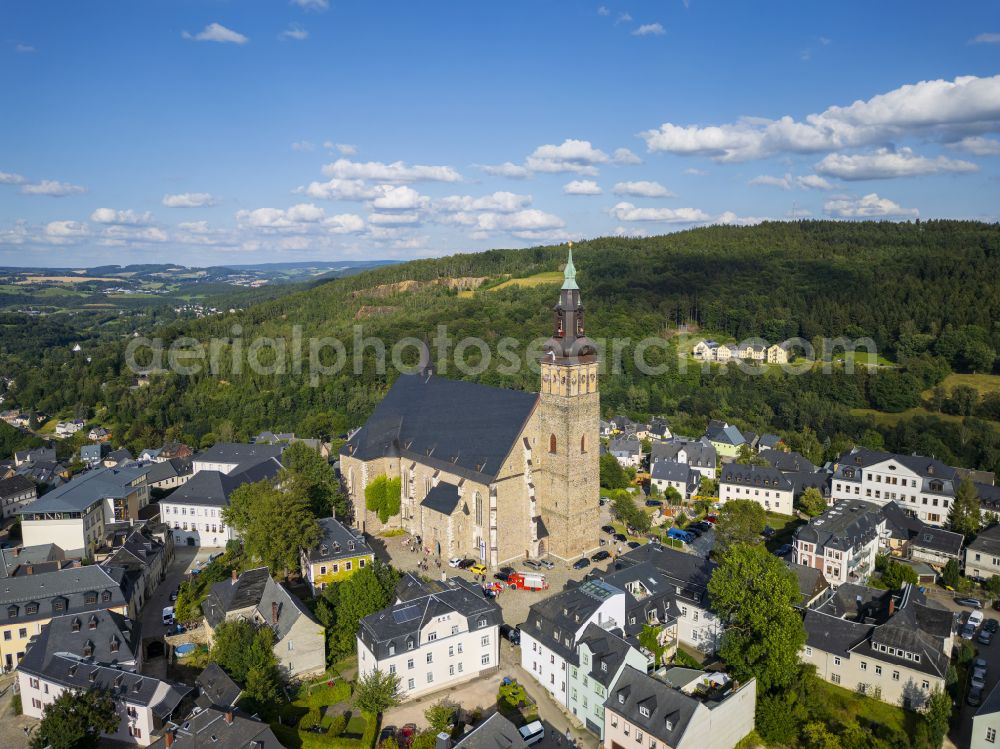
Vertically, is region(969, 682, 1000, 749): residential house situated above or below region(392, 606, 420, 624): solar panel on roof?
below

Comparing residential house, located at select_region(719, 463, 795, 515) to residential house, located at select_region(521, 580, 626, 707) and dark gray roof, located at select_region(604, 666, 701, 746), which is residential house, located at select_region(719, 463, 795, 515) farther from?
dark gray roof, located at select_region(604, 666, 701, 746)

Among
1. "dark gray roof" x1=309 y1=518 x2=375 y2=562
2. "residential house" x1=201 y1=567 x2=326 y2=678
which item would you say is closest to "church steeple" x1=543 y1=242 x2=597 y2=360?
"dark gray roof" x1=309 y1=518 x2=375 y2=562

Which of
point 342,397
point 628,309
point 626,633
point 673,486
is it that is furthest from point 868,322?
point 626,633

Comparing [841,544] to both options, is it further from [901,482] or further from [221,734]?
[221,734]

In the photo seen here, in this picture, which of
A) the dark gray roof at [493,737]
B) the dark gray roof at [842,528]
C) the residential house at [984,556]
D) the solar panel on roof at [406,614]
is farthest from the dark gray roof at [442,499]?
the residential house at [984,556]

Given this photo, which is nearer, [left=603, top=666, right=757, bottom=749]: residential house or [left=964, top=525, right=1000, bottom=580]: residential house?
[left=603, top=666, right=757, bottom=749]: residential house

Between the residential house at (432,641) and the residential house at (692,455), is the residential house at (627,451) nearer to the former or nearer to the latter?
the residential house at (692,455)

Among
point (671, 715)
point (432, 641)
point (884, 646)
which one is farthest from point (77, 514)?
point (884, 646)
